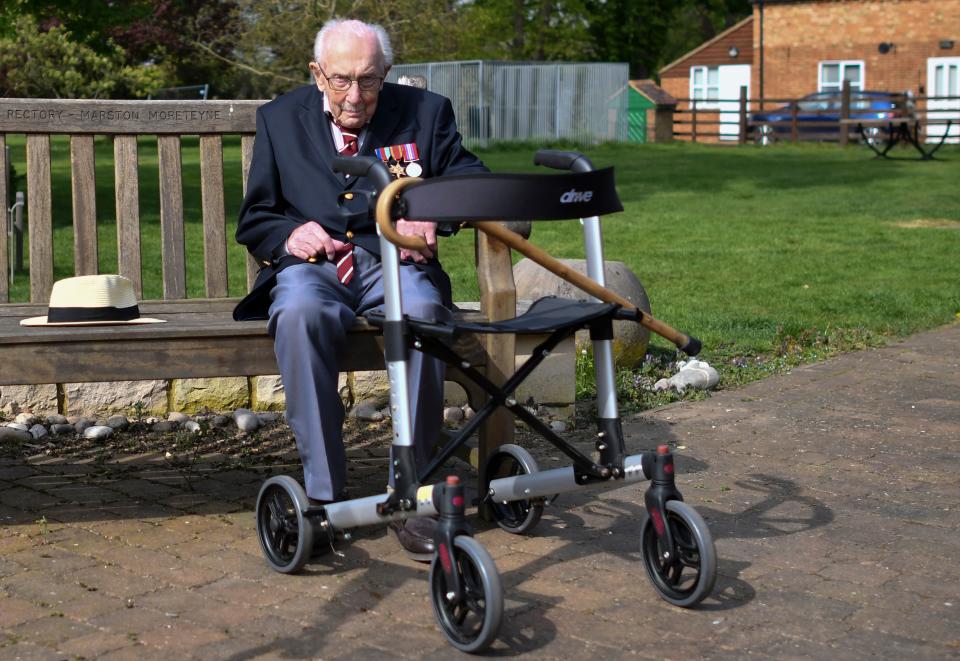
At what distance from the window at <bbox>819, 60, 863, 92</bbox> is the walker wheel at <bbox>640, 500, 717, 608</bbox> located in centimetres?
3561

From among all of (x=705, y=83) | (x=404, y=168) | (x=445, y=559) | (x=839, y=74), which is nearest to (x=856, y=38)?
(x=839, y=74)

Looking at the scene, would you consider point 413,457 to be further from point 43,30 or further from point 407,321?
point 43,30

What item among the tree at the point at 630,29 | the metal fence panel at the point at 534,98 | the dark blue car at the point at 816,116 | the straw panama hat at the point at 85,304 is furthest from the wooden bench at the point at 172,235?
the tree at the point at 630,29

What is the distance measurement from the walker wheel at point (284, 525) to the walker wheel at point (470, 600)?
20.6 inches

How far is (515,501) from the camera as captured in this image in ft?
13.5


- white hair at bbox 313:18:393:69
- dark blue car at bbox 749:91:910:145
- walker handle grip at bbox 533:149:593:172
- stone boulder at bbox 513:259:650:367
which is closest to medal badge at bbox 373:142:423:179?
white hair at bbox 313:18:393:69

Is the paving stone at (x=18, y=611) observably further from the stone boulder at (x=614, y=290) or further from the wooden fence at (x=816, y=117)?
the wooden fence at (x=816, y=117)

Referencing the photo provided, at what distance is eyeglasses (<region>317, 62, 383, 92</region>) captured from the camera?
13.7 feet

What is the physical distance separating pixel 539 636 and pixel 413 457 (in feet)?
1.76

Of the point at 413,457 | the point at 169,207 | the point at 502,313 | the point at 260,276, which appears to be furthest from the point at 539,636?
the point at 169,207

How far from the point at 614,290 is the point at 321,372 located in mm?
2918

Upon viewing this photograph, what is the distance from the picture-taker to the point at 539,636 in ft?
10.8

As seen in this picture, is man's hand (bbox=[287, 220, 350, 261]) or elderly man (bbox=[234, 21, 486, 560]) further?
man's hand (bbox=[287, 220, 350, 261])

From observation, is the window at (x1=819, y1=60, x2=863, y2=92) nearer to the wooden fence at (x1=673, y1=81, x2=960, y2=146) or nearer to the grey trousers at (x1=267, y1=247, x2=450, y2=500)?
the wooden fence at (x1=673, y1=81, x2=960, y2=146)
